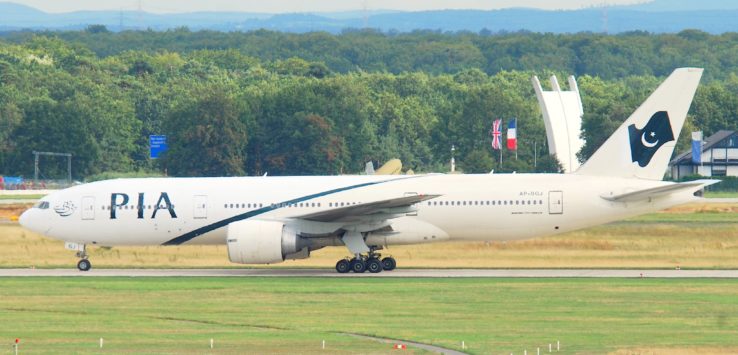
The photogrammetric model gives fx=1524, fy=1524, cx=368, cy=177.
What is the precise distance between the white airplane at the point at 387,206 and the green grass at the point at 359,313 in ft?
7.93

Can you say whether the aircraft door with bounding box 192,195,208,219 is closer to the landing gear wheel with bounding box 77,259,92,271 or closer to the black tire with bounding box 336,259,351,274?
the landing gear wheel with bounding box 77,259,92,271

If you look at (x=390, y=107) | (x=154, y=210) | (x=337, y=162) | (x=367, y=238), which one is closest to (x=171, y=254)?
(x=154, y=210)

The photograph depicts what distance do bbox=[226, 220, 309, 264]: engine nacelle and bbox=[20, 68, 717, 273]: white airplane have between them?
31 millimetres

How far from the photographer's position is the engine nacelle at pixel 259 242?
4656 cm

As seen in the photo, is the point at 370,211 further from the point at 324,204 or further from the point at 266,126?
the point at 266,126

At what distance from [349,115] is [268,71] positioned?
6305 centimetres

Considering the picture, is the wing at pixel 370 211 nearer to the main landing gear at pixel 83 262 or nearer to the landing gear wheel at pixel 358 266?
the landing gear wheel at pixel 358 266

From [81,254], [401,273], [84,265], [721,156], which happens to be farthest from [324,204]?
[721,156]

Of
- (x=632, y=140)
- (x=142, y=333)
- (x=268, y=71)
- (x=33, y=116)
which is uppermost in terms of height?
(x=268, y=71)

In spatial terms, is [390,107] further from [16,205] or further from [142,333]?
[142,333]

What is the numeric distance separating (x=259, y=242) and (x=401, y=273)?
4586 millimetres

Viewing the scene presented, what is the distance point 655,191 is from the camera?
1831 inches

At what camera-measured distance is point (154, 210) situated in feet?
161

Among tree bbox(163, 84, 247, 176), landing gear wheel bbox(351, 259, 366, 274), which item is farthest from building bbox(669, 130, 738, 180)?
landing gear wheel bbox(351, 259, 366, 274)
